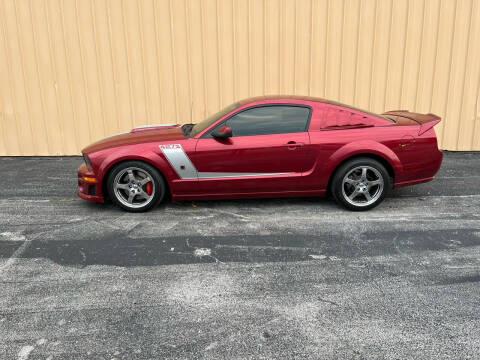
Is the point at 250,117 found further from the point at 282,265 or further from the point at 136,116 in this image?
the point at 136,116

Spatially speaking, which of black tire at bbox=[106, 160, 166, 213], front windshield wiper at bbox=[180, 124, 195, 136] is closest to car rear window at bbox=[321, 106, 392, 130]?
front windshield wiper at bbox=[180, 124, 195, 136]

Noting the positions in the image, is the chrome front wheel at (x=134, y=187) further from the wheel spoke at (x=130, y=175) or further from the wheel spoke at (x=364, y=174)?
the wheel spoke at (x=364, y=174)

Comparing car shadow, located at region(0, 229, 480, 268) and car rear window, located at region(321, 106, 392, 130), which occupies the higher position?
car rear window, located at region(321, 106, 392, 130)

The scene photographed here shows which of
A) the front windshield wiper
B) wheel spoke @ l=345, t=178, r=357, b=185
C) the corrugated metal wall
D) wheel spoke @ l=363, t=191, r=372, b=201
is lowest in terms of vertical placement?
wheel spoke @ l=363, t=191, r=372, b=201

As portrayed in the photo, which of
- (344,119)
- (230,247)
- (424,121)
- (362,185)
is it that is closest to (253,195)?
(230,247)

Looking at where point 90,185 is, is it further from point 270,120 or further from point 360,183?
point 360,183

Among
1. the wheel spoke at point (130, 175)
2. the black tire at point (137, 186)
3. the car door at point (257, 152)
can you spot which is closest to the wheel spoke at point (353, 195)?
the car door at point (257, 152)

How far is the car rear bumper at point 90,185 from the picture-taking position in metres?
4.56

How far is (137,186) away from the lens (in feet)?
15.2

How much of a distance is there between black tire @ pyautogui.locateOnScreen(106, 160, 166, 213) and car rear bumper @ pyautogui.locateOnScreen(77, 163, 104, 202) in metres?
0.12

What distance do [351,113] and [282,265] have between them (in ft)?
7.32

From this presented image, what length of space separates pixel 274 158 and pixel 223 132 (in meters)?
0.68

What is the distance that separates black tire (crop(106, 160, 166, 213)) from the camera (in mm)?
4531

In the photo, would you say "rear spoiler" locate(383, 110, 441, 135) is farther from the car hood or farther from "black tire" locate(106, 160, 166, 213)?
"black tire" locate(106, 160, 166, 213)
